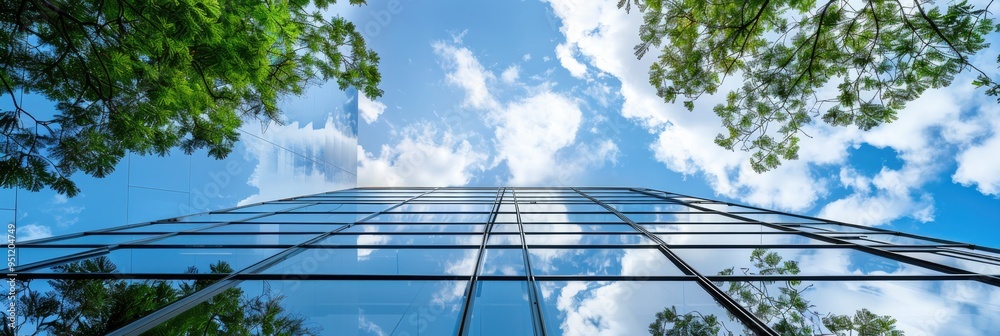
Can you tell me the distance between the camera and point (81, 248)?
656cm

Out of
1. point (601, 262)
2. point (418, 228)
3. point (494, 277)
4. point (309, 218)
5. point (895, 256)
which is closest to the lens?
point (494, 277)

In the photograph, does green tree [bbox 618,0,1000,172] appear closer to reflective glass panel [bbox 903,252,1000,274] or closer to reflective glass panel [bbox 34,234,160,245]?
reflective glass panel [bbox 903,252,1000,274]

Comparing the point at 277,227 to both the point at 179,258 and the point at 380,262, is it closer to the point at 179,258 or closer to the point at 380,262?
the point at 179,258

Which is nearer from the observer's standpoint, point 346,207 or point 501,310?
point 501,310

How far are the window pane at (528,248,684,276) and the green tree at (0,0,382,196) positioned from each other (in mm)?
4816

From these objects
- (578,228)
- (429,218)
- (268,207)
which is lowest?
(578,228)

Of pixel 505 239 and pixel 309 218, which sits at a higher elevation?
pixel 309 218

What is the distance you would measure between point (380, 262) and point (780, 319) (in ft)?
16.0

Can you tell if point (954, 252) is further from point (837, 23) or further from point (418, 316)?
point (418, 316)

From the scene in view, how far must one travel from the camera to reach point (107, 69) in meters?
5.46

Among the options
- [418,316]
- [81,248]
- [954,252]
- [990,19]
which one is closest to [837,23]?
[990,19]

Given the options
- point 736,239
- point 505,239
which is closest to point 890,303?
point 736,239

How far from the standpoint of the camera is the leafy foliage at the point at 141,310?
411cm

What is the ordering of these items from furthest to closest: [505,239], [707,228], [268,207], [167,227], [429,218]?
1. [268,207]
2. [429,218]
3. [707,228]
4. [167,227]
5. [505,239]
